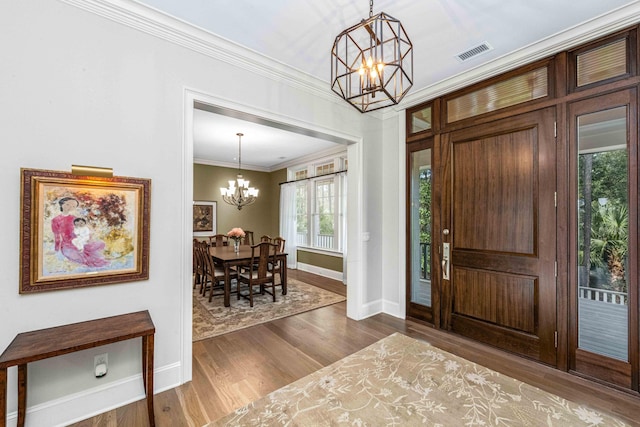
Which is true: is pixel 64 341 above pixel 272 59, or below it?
below


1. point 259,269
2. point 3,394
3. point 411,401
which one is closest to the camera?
point 3,394

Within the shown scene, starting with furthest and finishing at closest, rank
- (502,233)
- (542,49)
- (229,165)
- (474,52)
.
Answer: (229,165), (502,233), (474,52), (542,49)

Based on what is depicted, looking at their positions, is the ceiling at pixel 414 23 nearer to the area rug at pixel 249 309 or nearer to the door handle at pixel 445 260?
the door handle at pixel 445 260

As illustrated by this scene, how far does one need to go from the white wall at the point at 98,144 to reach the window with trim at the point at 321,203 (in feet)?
12.5

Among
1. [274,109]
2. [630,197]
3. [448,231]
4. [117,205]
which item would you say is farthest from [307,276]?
[630,197]

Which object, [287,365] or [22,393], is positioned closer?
[22,393]

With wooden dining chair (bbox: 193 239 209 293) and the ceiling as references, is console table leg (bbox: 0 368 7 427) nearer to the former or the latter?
the ceiling

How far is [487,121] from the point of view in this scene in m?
2.97

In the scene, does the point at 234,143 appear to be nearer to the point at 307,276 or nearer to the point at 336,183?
the point at 336,183

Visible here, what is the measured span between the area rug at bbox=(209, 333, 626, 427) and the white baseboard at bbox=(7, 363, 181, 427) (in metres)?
0.64

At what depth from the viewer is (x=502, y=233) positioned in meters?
2.86

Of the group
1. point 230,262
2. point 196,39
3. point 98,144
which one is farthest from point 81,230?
point 230,262

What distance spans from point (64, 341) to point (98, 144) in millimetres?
1250

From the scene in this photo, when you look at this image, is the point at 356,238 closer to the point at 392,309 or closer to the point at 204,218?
the point at 392,309
